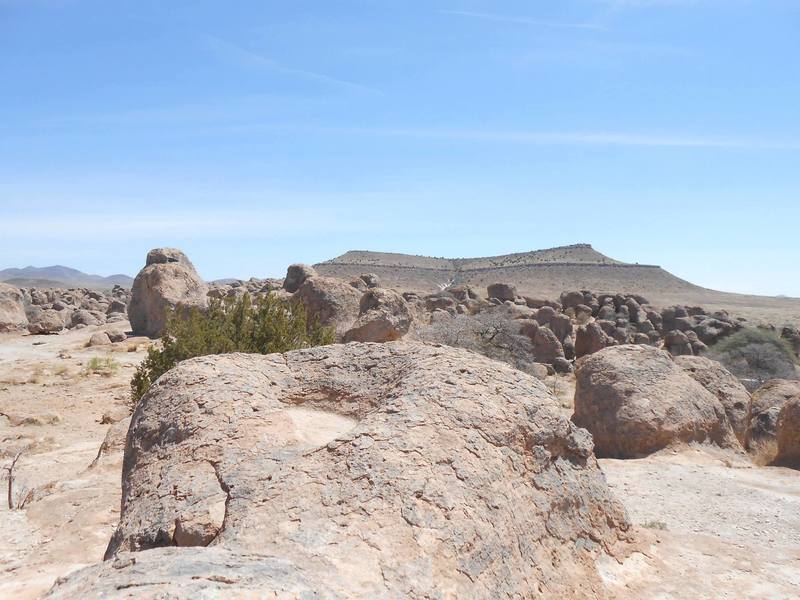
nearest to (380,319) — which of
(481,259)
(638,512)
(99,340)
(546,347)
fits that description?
(546,347)

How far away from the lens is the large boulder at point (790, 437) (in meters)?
11.5

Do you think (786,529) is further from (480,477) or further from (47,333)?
(47,333)

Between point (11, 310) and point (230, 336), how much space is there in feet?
65.7

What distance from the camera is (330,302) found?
66.8 feet

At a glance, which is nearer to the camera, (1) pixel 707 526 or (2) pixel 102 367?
(1) pixel 707 526

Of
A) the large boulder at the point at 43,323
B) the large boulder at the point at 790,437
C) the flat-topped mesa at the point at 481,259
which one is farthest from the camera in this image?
the flat-topped mesa at the point at 481,259

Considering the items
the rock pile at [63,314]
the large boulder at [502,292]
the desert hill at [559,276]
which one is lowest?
the rock pile at [63,314]

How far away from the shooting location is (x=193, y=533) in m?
4.07

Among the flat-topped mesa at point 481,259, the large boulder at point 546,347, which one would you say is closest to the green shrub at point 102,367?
the large boulder at point 546,347

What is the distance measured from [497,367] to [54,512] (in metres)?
4.99

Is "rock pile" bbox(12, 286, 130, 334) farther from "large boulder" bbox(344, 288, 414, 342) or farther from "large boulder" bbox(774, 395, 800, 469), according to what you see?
"large boulder" bbox(774, 395, 800, 469)

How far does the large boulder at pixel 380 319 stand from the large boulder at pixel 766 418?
28.0 ft

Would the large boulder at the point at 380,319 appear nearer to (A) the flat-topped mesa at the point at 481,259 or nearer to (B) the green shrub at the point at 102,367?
(B) the green shrub at the point at 102,367

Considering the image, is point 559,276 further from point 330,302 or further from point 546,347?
point 330,302
